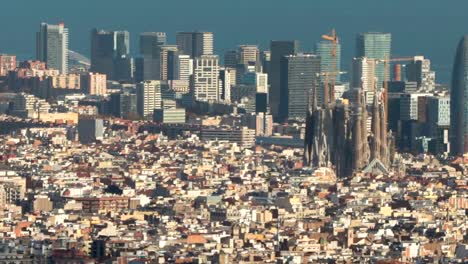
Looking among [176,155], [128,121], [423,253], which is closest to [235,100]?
[128,121]

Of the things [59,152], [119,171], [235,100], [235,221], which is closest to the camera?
[235,221]

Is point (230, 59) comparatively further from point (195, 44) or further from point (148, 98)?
point (148, 98)

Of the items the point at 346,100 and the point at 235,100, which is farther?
the point at 235,100

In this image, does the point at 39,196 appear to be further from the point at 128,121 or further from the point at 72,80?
the point at 72,80

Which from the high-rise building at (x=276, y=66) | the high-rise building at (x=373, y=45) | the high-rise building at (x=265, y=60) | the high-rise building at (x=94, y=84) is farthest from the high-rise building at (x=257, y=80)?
the high-rise building at (x=94, y=84)

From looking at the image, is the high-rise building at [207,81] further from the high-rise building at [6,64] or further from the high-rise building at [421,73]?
the high-rise building at [6,64]

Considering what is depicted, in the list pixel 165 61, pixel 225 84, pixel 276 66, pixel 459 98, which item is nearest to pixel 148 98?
pixel 276 66
